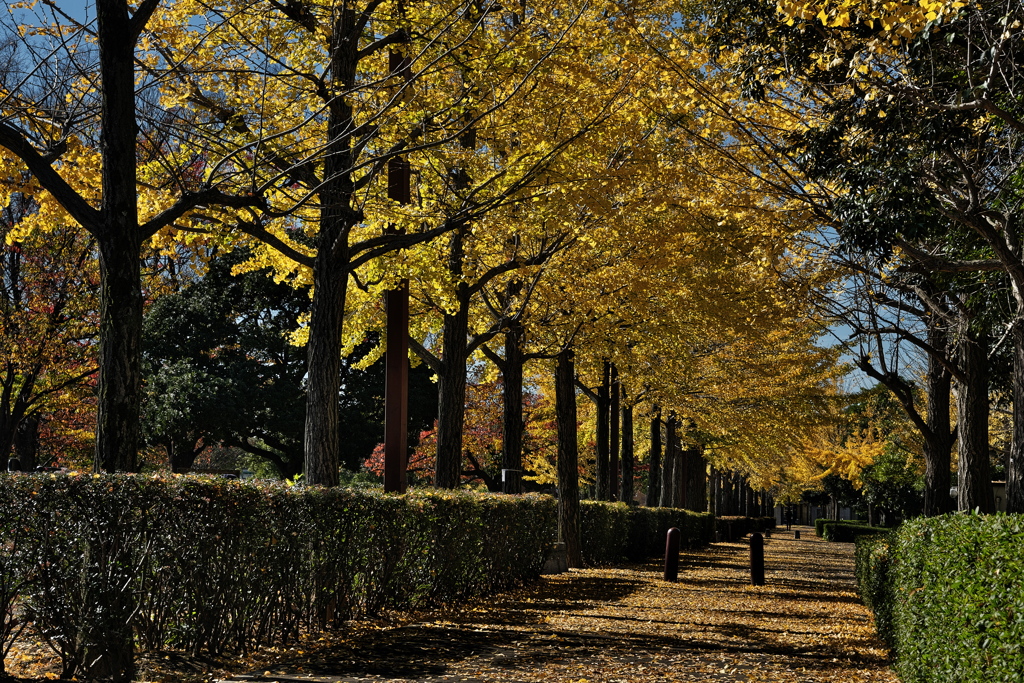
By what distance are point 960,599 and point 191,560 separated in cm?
504

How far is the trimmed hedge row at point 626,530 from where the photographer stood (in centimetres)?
2011

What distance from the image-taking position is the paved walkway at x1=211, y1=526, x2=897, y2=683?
24.2 feet

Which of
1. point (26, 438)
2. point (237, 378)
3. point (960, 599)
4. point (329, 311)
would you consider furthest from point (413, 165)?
point (237, 378)

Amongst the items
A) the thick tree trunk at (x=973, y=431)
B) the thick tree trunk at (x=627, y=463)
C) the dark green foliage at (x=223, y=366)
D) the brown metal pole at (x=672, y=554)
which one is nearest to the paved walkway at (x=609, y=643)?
the brown metal pole at (x=672, y=554)

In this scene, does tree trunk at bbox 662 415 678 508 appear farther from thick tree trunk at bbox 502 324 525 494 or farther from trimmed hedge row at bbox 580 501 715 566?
thick tree trunk at bbox 502 324 525 494

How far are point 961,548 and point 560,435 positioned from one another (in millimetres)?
13747

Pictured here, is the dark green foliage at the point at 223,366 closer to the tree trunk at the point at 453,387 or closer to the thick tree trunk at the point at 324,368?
the tree trunk at the point at 453,387

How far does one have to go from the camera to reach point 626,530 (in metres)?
22.6

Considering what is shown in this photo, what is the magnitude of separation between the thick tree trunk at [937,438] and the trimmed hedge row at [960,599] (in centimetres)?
761

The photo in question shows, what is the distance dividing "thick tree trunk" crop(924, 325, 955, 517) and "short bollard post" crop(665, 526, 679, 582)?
13.8ft

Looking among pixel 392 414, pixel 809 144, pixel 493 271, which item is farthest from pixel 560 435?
pixel 809 144

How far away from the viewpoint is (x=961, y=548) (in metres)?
5.48

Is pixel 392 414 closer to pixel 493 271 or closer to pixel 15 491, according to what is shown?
pixel 493 271

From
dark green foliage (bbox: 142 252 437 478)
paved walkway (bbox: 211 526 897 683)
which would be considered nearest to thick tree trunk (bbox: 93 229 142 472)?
paved walkway (bbox: 211 526 897 683)
